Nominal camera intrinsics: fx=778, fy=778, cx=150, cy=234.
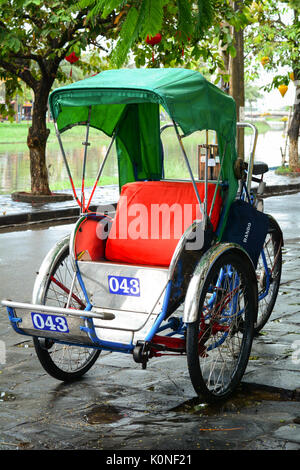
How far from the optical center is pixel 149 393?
15.3 feet

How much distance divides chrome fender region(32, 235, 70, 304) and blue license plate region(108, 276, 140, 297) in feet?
1.23

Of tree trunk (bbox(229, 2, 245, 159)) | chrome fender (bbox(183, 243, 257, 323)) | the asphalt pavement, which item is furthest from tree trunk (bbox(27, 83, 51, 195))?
chrome fender (bbox(183, 243, 257, 323))

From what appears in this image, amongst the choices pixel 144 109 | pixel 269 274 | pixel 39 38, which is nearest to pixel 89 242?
pixel 144 109

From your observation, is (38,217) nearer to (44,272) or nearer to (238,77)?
(238,77)

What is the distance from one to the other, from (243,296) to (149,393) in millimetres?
846

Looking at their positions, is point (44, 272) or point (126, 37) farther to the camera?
point (44, 272)

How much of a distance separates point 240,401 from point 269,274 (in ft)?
5.50

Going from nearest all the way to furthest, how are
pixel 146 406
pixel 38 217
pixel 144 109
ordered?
1. pixel 146 406
2. pixel 144 109
3. pixel 38 217

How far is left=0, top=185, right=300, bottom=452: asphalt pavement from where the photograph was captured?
3885 millimetres

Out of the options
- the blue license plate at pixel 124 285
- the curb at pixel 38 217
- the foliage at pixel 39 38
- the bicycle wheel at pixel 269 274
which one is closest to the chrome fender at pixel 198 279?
the blue license plate at pixel 124 285

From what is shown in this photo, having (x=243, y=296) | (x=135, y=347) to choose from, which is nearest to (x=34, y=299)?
(x=135, y=347)

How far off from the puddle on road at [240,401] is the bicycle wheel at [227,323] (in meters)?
0.06

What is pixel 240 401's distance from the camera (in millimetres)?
4547

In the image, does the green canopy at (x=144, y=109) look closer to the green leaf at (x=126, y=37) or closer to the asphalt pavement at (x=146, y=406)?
the green leaf at (x=126, y=37)
